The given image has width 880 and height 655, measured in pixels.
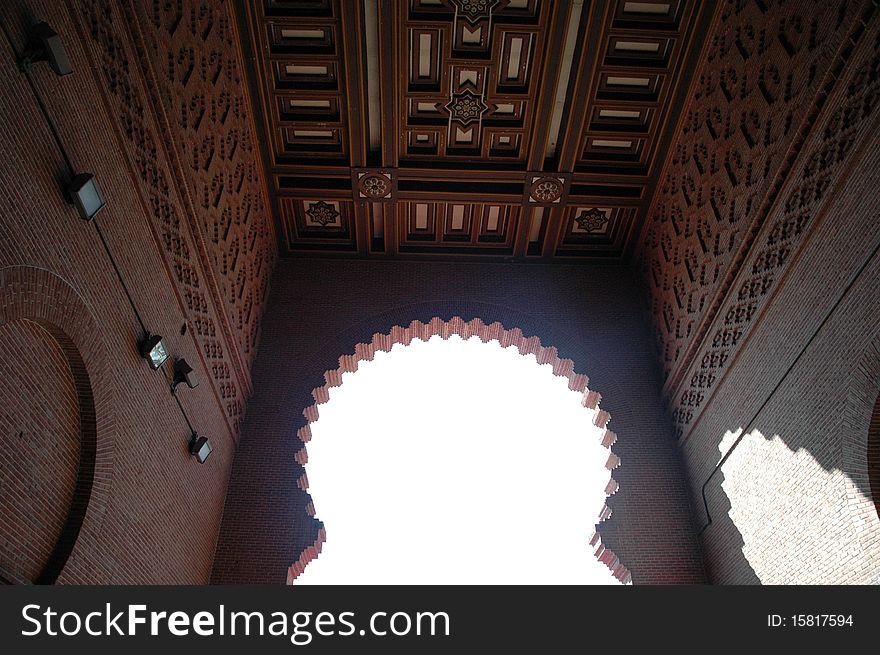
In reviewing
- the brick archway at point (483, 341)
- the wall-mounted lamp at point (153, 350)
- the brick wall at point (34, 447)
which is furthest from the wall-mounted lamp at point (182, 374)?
the brick archway at point (483, 341)

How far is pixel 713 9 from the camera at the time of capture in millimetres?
6512

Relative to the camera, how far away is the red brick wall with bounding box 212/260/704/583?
22.2 feet

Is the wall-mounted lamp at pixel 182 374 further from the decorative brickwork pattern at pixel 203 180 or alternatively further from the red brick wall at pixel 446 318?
the red brick wall at pixel 446 318

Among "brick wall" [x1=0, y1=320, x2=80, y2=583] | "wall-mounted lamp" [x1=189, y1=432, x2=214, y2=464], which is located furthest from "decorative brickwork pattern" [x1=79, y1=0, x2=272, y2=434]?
"brick wall" [x1=0, y1=320, x2=80, y2=583]

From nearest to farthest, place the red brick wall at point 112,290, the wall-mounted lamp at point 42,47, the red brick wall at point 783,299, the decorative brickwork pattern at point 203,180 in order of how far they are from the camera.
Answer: the wall-mounted lamp at point 42,47 < the red brick wall at point 112,290 < the red brick wall at point 783,299 < the decorative brickwork pattern at point 203,180

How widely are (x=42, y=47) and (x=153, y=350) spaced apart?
2162 millimetres

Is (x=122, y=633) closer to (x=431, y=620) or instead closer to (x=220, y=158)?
(x=431, y=620)

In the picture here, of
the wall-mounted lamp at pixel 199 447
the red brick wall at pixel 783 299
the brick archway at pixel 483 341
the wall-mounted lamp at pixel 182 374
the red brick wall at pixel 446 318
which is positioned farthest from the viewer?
the brick archway at pixel 483 341

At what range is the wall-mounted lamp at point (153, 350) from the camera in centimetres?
487

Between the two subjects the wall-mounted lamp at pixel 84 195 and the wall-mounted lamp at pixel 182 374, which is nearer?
the wall-mounted lamp at pixel 84 195

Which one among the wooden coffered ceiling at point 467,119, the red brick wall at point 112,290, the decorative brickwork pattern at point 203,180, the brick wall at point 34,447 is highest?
the wooden coffered ceiling at point 467,119

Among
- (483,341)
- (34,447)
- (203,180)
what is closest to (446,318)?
(483,341)

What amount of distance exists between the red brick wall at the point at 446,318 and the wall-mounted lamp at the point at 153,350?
2.36 meters

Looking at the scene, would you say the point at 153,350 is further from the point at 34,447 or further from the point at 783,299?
the point at 783,299
